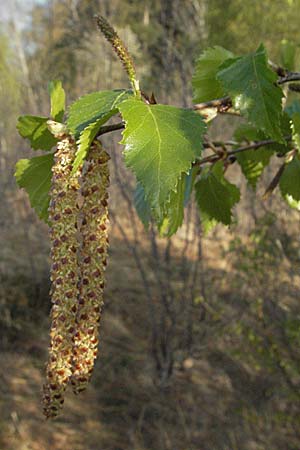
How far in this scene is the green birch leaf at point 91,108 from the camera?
0.47 meters

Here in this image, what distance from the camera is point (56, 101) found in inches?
22.1

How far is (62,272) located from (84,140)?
13cm

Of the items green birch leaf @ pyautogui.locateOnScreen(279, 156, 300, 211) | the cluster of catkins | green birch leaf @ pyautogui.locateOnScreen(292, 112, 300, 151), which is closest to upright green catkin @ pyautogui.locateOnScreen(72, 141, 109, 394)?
the cluster of catkins

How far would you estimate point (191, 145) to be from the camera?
0.45m

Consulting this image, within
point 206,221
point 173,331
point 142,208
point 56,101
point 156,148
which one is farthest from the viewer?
point 173,331

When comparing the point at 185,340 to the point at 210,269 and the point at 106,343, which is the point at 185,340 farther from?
the point at 210,269

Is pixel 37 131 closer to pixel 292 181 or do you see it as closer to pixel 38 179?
pixel 38 179

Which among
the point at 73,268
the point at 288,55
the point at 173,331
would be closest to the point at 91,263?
the point at 73,268

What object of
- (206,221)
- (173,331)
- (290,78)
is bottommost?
(173,331)

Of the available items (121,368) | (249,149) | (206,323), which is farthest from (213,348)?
(249,149)

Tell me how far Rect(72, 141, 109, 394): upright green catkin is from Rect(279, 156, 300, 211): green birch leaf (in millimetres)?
346

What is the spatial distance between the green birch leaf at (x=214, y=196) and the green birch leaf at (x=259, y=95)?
20cm

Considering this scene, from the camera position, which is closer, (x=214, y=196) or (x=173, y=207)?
(x=173, y=207)

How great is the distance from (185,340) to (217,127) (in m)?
1.65
